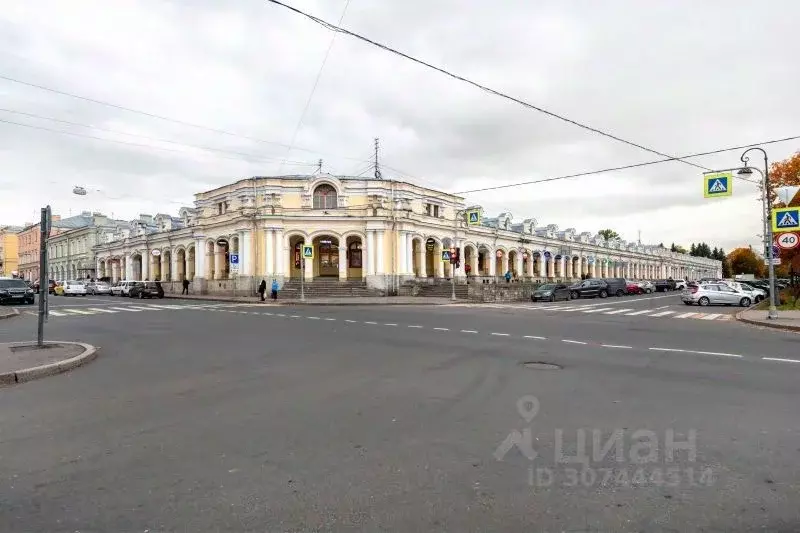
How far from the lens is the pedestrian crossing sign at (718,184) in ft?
62.1

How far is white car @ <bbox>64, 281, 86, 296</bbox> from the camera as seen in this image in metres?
50.1

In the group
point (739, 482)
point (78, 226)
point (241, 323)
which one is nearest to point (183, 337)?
point (241, 323)

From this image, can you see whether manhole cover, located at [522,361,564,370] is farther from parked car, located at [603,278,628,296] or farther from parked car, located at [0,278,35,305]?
parked car, located at [603,278,628,296]

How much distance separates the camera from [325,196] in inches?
1686

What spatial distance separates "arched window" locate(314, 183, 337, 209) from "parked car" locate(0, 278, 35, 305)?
873 inches

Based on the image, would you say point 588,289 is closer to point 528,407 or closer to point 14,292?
point 528,407

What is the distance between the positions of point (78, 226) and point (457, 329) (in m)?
90.8

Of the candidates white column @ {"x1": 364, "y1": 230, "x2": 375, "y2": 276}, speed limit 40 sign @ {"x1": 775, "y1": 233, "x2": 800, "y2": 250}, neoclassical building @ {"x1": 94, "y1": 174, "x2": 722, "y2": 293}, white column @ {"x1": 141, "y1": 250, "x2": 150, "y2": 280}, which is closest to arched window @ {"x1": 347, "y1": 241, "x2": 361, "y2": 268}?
neoclassical building @ {"x1": 94, "y1": 174, "x2": 722, "y2": 293}

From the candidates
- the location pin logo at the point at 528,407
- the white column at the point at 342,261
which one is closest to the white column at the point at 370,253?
the white column at the point at 342,261

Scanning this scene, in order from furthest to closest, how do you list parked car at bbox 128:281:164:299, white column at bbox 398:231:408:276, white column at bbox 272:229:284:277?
parked car at bbox 128:281:164:299 < white column at bbox 398:231:408:276 < white column at bbox 272:229:284:277

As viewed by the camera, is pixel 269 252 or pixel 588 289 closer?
pixel 269 252

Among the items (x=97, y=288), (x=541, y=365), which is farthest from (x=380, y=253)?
(x=97, y=288)

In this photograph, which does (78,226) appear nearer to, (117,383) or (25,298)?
(25,298)

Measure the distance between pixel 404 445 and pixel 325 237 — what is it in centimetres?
3940
